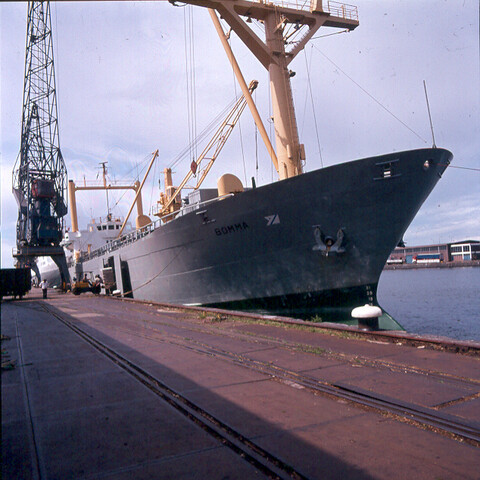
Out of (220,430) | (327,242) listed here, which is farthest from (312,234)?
(220,430)

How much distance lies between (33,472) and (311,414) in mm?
2353

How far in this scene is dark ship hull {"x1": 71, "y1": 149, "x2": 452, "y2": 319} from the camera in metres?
11.3

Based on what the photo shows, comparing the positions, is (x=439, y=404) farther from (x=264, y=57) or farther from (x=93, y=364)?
(x=264, y=57)

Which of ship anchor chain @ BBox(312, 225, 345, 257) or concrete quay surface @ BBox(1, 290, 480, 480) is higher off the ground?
ship anchor chain @ BBox(312, 225, 345, 257)

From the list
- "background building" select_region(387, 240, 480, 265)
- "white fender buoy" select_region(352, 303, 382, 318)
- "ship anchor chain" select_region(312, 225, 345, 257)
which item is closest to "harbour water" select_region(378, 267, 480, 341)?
"ship anchor chain" select_region(312, 225, 345, 257)

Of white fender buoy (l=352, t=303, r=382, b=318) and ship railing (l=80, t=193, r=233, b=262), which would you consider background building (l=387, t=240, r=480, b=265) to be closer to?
ship railing (l=80, t=193, r=233, b=262)

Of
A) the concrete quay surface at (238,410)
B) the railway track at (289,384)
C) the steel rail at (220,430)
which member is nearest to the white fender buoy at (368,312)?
the concrete quay surface at (238,410)

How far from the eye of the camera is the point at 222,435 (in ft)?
11.1

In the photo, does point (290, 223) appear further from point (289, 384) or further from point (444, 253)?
point (444, 253)

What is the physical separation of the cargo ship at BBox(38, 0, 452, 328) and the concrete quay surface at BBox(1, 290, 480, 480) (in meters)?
4.87

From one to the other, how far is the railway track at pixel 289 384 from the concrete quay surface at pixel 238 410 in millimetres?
19

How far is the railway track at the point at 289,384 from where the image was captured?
3030mm

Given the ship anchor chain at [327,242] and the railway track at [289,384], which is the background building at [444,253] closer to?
the ship anchor chain at [327,242]

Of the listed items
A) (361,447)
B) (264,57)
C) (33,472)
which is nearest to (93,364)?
(33,472)
